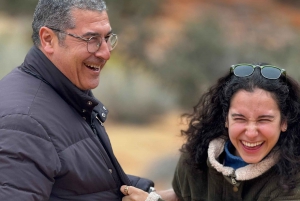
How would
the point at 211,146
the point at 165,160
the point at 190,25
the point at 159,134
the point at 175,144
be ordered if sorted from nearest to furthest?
the point at 211,146 → the point at 165,160 → the point at 175,144 → the point at 159,134 → the point at 190,25

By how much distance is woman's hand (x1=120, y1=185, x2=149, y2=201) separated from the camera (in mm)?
3344

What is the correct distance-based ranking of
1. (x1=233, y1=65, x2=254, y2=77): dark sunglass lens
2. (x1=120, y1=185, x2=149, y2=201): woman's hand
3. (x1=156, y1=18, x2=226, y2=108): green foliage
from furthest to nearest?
(x1=156, y1=18, x2=226, y2=108): green foliage < (x1=233, y1=65, x2=254, y2=77): dark sunglass lens < (x1=120, y1=185, x2=149, y2=201): woman's hand

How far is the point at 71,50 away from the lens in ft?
10.4

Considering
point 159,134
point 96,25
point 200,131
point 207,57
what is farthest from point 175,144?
point 96,25

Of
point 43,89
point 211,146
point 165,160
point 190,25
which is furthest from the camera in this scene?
point 190,25

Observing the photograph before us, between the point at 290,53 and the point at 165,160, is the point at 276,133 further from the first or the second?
the point at 290,53

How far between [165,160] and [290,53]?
385 centimetres

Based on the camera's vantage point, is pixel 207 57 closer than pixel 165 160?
No

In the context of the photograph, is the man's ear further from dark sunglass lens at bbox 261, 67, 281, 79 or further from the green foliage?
the green foliage

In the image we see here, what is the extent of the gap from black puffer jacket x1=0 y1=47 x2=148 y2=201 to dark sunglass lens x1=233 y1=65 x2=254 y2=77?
0.76m

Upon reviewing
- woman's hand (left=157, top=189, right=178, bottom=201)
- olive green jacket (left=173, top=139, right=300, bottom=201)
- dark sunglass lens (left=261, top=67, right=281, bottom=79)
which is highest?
dark sunglass lens (left=261, top=67, right=281, bottom=79)

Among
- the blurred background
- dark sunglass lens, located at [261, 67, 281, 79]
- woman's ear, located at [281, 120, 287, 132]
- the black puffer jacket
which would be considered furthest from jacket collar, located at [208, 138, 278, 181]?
the blurred background

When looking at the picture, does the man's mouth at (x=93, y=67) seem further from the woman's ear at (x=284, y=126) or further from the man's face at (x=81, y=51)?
the woman's ear at (x=284, y=126)

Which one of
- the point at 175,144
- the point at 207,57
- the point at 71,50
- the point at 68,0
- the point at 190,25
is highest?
the point at 190,25
